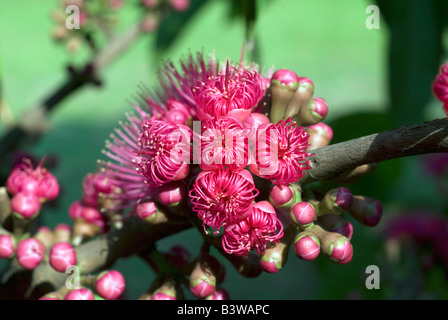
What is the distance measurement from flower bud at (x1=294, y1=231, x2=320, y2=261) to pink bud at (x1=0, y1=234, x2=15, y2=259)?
558 mm

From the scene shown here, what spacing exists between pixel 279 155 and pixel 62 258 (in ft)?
1.48

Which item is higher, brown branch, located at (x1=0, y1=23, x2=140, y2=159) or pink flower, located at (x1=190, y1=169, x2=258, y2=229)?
brown branch, located at (x1=0, y1=23, x2=140, y2=159)

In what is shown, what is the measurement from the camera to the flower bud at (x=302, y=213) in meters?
0.86

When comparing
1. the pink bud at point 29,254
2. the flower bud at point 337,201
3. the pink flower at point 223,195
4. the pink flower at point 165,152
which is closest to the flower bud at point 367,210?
the flower bud at point 337,201

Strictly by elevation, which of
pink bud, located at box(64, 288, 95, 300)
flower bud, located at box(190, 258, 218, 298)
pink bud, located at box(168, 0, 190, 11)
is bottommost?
pink bud, located at box(64, 288, 95, 300)

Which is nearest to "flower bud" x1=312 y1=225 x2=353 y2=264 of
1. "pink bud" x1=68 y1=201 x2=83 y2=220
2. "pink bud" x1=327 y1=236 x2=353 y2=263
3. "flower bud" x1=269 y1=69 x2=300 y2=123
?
"pink bud" x1=327 y1=236 x2=353 y2=263

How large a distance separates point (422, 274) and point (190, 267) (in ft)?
3.43

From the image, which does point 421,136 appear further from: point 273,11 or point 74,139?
point 273,11

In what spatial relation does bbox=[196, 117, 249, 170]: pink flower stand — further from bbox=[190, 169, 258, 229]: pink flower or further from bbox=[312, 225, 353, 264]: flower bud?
bbox=[312, 225, 353, 264]: flower bud

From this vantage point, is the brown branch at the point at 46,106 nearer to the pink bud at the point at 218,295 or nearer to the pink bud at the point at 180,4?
the pink bud at the point at 180,4

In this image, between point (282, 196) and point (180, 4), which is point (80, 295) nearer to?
point (282, 196)

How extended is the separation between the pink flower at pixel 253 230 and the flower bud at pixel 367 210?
15 cm

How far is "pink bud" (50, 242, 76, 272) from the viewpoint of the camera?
1026mm

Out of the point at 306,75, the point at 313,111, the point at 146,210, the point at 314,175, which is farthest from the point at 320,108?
the point at 306,75
